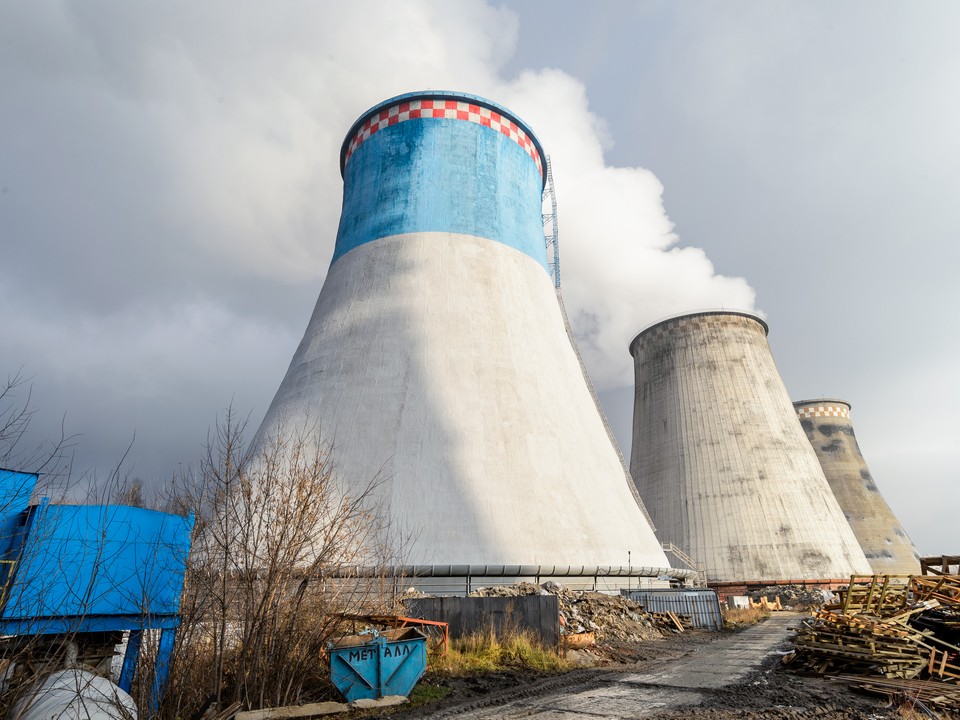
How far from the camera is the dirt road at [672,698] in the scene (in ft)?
17.7

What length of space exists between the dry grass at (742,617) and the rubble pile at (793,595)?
5.30ft

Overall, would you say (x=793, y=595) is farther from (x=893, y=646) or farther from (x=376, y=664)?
(x=376, y=664)

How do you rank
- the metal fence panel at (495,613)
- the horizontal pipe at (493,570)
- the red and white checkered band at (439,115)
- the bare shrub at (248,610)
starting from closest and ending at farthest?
the bare shrub at (248,610), the metal fence panel at (495,613), the horizontal pipe at (493,570), the red and white checkered band at (439,115)

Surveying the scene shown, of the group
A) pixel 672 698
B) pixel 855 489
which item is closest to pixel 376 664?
pixel 672 698

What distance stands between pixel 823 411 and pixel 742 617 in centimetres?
2251

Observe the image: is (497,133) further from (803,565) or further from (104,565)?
(803,565)

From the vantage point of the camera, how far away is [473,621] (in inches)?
334

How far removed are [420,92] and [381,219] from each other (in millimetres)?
3376

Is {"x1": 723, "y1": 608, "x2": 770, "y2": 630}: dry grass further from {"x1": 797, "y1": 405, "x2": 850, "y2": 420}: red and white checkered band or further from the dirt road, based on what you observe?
{"x1": 797, "y1": 405, "x2": 850, "y2": 420}: red and white checkered band

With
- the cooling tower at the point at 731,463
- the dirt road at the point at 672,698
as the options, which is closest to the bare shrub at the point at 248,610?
the dirt road at the point at 672,698

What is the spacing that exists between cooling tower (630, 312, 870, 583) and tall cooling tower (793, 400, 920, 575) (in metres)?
9.07

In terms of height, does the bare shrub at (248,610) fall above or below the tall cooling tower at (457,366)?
below

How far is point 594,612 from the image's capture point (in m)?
9.62

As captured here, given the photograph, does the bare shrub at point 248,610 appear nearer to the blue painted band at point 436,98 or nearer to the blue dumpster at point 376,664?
the blue dumpster at point 376,664
